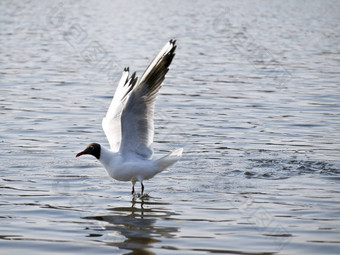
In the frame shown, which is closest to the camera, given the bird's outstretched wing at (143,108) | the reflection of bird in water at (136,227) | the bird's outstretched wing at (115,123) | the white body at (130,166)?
the reflection of bird in water at (136,227)

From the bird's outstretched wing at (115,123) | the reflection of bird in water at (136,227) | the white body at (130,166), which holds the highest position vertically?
the bird's outstretched wing at (115,123)

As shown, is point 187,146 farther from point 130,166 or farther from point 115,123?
point 130,166

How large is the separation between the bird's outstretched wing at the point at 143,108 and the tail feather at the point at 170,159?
1.24ft

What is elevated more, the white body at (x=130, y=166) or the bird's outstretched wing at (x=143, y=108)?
the bird's outstretched wing at (x=143, y=108)

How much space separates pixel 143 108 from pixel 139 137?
0.47 meters

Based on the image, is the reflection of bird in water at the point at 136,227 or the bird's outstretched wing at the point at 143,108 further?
the bird's outstretched wing at the point at 143,108

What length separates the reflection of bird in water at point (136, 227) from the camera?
686 cm

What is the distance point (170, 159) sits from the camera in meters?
8.41

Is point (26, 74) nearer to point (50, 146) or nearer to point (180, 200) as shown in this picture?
point (50, 146)

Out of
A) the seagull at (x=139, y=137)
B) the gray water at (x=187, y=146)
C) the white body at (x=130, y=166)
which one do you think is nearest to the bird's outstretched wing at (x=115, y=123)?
the seagull at (x=139, y=137)

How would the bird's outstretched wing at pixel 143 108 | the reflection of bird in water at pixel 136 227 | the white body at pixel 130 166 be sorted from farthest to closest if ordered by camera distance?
the white body at pixel 130 166 < the bird's outstretched wing at pixel 143 108 < the reflection of bird in water at pixel 136 227

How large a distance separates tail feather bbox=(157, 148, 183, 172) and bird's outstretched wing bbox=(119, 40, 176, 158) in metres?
0.38

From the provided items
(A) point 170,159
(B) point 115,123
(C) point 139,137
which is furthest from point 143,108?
(B) point 115,123

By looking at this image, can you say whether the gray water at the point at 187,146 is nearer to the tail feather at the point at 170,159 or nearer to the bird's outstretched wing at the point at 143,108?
the tail feather at the point at 170,159
